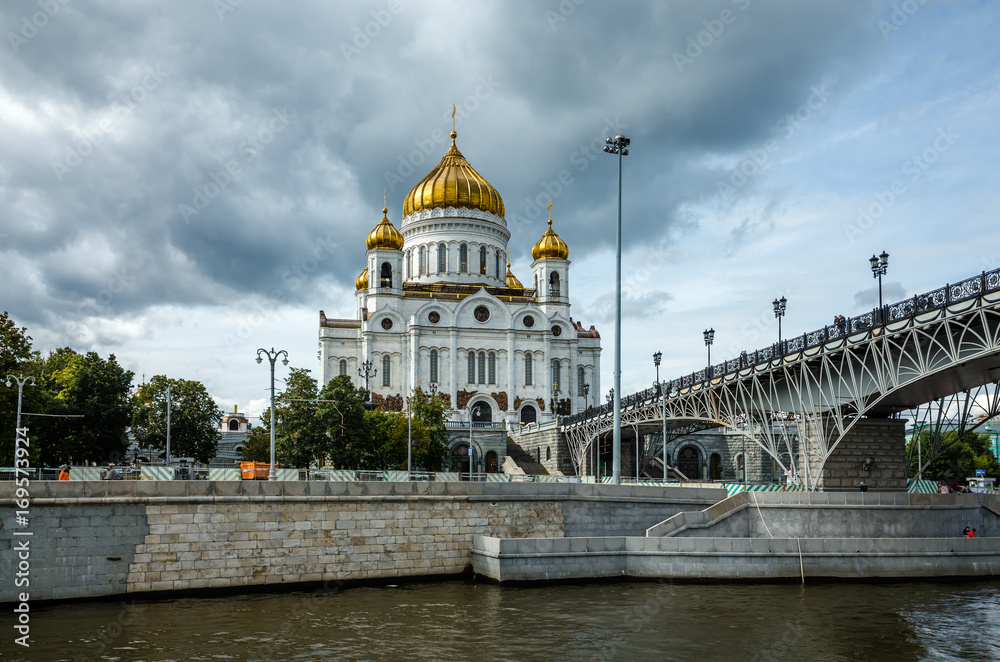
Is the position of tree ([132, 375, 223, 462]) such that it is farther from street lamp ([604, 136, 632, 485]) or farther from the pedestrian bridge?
street lamp ([604, 136, 632, 485])

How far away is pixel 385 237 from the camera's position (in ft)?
281

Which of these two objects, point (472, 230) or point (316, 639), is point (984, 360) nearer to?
point (316, 639)

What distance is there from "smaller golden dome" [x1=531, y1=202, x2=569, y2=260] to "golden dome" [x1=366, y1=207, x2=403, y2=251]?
565 inches

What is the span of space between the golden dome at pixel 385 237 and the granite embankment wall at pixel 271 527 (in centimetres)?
5879

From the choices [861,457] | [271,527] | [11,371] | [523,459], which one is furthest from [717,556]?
[523,459]

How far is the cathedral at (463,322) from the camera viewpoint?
8269 cm

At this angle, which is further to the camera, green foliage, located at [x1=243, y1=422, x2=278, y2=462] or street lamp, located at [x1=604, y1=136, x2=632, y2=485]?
green foliage, located at [x1=243, y1=422, x2=278, y2=462]

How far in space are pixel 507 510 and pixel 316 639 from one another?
→ 1089cm

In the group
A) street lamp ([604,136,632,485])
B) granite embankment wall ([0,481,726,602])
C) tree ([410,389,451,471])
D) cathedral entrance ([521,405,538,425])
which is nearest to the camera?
granite embankment wall ([0,481,726,602])

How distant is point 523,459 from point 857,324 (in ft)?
139

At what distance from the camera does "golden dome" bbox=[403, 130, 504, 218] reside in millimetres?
89812

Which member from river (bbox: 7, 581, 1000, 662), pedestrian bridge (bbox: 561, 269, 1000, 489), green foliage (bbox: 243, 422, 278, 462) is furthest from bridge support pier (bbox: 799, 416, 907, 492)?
green foliage (bbox: 243, 422, 278, 462)

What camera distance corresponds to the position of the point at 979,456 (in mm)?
89562

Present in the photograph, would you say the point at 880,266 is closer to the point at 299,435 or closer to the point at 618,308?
the point at 618,308
